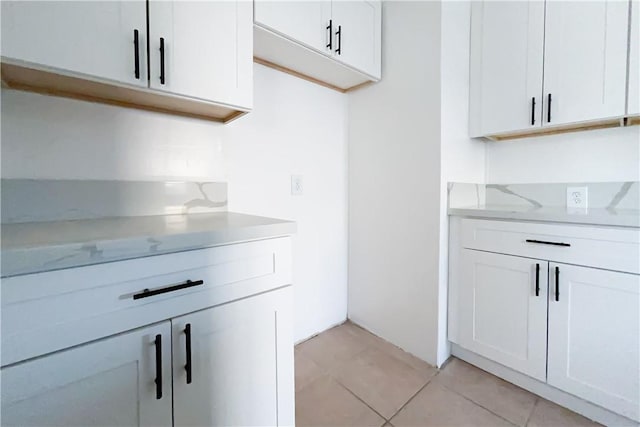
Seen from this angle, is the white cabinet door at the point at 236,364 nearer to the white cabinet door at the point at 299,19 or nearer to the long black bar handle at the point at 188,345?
the long black bar handle at the point at 188,345

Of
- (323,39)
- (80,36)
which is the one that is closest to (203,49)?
(80,36)

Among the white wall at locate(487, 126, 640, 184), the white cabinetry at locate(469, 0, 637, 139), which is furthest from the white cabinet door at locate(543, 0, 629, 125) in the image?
the white wall at locate(487, 126, 640, 184)

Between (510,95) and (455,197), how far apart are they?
633 mm

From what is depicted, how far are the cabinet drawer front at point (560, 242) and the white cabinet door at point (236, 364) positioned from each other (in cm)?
112

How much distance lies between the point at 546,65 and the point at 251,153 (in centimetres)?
160

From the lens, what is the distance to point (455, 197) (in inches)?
62.9

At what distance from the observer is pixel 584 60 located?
132 centimetres

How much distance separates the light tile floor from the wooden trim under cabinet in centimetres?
139

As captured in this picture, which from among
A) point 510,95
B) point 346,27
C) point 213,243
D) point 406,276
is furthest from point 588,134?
point 213,243

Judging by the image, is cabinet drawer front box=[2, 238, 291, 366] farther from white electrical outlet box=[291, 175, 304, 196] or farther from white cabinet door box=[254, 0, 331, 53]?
white cabinet door box=[254, 0, 331, 53]

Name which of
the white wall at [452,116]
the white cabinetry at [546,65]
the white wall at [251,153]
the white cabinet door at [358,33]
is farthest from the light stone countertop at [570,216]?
the white cabinet door at [358,33]

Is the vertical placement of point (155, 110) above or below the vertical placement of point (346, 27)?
below

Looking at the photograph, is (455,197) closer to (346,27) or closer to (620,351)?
(620,351)

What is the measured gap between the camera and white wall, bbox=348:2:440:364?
153 cm
